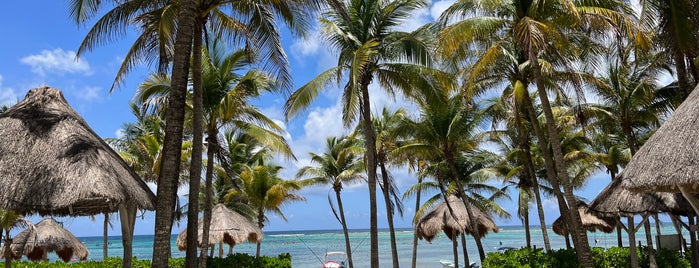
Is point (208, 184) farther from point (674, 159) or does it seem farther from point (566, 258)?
point (674, 159)

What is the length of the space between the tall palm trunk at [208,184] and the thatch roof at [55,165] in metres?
3.35

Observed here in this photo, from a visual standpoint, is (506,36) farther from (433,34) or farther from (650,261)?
(650,261)

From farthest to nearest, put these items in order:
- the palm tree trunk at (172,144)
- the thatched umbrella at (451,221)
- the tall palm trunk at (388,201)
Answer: the thatched umbrella at (451,221)
the tall palm trunk at (388,201)
the palm tree trunk at (172,144)

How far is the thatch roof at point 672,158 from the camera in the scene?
8.04 meters

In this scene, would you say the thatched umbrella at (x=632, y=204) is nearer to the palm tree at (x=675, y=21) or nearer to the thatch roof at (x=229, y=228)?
the palm tree at (x=675, y=21)

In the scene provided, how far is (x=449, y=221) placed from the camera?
69.2 feet

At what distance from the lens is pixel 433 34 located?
1486cm

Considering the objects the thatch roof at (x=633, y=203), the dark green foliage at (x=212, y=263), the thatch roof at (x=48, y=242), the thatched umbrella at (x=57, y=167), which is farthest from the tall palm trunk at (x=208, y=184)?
the thatch roof at (x=48, y=242)

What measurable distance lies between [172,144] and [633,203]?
986 cm

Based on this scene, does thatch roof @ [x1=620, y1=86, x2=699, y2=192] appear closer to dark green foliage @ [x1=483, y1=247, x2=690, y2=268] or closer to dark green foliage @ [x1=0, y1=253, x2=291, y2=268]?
dark green foliage @ [x1=483, y1=247, x2=690, y2=268]

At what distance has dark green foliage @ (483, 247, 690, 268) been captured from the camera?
1435 centimetres

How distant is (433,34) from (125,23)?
23.7ft

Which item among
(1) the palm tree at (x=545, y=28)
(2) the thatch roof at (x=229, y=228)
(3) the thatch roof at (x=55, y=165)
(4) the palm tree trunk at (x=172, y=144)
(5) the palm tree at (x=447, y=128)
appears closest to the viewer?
(4) the palm tree trunk at (x=172, y=144)

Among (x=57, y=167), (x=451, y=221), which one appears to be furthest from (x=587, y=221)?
(x=57, y=167)
